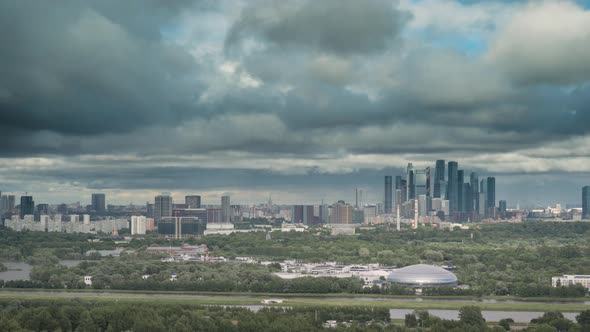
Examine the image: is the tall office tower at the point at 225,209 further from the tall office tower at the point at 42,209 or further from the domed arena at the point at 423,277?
the domed arena at the point at 423,277

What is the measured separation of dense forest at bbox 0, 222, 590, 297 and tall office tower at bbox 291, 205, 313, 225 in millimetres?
45115

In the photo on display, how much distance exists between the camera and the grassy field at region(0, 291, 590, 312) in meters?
49.8

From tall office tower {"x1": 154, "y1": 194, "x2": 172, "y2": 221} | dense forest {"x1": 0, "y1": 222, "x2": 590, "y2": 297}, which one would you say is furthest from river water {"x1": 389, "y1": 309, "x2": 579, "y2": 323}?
tall office tower {"x1": 154, "y1": 194, "x2": 172, "y2": 221}

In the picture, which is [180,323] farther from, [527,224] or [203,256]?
[527,224]

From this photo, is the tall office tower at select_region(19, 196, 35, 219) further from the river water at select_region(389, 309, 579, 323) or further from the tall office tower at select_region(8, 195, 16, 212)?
the river water at select_region(389, 309, 579, 323)

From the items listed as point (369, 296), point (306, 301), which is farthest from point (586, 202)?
point (306, 301)

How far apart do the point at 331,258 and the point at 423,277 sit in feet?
76.7

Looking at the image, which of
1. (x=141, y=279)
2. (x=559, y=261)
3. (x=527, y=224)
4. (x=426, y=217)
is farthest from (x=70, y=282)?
(x=426, y=217)

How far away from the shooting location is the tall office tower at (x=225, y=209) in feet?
510

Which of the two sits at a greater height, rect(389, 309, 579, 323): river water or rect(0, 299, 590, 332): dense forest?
rect(0, 299, 590, 332): dense forest

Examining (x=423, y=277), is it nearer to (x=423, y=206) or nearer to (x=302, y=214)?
(x=302, y=214)

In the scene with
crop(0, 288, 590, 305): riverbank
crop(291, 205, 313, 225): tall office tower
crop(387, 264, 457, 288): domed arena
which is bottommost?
crop(0, 288, 590, 305): riverbank

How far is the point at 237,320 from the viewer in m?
39.5

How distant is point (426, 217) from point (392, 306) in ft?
384
